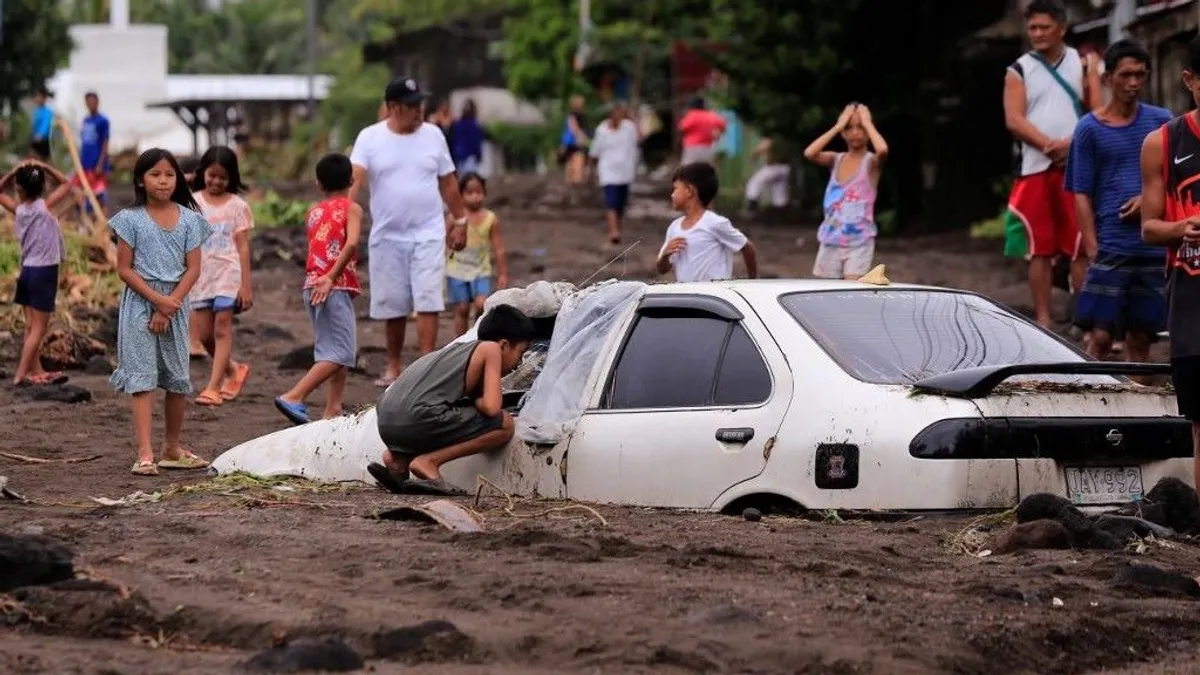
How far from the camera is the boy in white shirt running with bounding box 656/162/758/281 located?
11.4m

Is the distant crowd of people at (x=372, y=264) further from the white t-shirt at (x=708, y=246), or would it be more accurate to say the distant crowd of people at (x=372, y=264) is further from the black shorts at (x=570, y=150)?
the black shorts at (x=570, y=150)

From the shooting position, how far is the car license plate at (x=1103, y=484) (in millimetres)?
8008

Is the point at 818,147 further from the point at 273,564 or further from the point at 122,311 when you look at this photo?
the point at 273,564

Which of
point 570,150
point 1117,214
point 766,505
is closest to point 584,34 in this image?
point 570,150

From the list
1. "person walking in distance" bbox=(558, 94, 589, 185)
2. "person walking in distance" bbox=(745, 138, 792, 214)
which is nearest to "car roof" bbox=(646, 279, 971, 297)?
"person walking in distance" bbox=(745, 138, 792, 214)

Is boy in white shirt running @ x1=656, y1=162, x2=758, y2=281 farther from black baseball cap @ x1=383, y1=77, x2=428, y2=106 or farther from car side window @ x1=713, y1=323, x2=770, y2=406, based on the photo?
car side window @ x1=713, y1=323, x2=770, y2=406

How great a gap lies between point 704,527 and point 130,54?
169 feet

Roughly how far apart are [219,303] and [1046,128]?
496 cm

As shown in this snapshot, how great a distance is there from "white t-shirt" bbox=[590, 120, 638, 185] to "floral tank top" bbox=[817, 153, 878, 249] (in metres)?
14.2

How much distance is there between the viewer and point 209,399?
13000 mm

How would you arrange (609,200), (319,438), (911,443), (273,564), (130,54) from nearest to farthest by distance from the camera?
(273,564) < (911,443) < (319,438) < (609,200) < (130,54)

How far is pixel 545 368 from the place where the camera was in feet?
29.2

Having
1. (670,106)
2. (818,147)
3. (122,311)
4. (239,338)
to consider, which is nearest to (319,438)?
(122,311)

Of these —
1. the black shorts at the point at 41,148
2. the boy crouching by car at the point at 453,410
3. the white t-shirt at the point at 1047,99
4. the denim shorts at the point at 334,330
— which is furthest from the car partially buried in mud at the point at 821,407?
the black shorts at the point at 41,148
